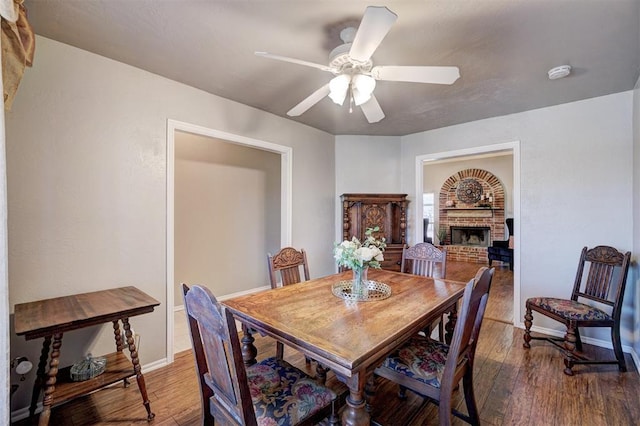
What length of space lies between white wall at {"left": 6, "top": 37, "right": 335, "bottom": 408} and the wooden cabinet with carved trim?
6.78ft

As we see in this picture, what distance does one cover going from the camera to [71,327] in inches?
60.2

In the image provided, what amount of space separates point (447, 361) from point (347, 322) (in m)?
0.50

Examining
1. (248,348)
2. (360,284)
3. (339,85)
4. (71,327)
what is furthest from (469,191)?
(71,327)

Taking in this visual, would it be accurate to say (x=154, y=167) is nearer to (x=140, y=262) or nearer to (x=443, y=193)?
(x=140, y=262)

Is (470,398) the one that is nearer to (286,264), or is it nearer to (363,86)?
(286,264)

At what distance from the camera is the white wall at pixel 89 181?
1.81 m

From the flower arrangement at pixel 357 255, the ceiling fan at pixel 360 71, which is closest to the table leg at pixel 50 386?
the flower arrangement at pixel 357 255

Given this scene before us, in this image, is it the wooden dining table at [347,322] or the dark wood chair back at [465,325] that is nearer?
the wooden dining table at [347,322]

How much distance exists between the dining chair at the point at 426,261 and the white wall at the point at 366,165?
1466mm

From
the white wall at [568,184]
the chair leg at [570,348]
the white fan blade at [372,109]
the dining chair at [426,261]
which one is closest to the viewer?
the white fan blade at [372,109]

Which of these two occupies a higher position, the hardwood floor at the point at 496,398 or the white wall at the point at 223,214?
the white wall at the point at 223,214

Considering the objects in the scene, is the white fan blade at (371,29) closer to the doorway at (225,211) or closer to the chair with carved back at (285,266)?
the chair with carved back at (285,266)

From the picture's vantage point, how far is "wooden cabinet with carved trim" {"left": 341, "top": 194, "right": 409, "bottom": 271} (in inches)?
152

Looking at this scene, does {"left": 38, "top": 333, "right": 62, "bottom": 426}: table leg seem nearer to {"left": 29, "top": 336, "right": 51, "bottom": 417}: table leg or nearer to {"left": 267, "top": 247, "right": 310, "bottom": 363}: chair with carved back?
{"left": 29, "top": 336, "right": 51, "bottom": 417}: table leg
